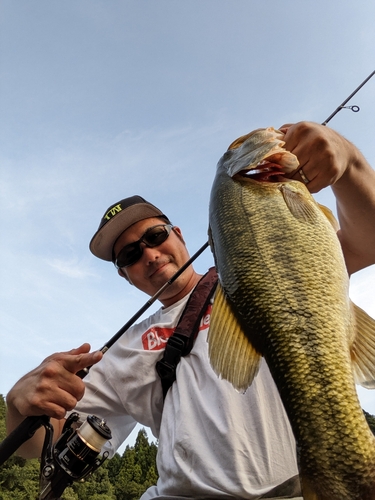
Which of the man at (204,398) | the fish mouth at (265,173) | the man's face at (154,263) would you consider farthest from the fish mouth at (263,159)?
the man's face at (154,263)

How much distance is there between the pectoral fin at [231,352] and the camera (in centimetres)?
176

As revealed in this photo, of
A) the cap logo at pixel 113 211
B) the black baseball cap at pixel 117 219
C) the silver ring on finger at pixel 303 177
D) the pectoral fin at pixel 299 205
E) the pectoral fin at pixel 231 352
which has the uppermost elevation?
the cap logo at pixel 113 211

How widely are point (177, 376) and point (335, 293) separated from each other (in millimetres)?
1667

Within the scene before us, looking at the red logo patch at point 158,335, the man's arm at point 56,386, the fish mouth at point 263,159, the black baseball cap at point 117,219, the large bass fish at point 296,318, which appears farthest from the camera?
the black baseball cap at point 117,219

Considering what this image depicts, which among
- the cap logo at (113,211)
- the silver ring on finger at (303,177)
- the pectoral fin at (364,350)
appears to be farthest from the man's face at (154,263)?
the pectoral fin at (364,350)

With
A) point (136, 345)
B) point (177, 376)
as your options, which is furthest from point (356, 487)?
point (136, 345)

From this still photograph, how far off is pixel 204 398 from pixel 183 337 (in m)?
0.52

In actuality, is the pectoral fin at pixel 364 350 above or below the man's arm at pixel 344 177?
below

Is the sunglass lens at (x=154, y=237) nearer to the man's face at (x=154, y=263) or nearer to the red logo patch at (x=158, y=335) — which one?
the man's face at (x=154, y=263)

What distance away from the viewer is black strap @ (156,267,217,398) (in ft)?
10.5

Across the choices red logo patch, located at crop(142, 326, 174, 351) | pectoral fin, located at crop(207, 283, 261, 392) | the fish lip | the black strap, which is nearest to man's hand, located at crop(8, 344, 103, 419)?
the black strap

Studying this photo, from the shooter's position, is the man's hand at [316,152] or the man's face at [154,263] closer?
the man's hand at [316,152]

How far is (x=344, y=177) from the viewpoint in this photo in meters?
2.69

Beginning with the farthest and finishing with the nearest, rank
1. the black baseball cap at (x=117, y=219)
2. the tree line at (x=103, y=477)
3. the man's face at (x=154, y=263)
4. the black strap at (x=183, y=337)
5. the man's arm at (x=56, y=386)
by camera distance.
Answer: the tree line at (x=103, y=477) < the black baseball cap at (x=117, y=219) < the man's face at (x=154, y=263) < the black strap at (x=183, y=337) < the man's arm at (x=56, y=386)
